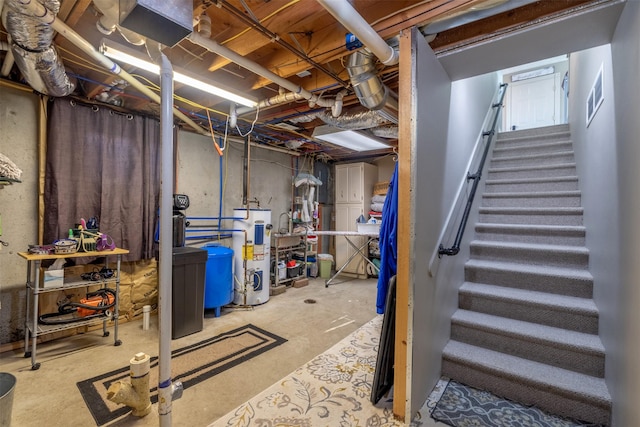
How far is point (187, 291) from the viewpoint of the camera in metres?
3.14

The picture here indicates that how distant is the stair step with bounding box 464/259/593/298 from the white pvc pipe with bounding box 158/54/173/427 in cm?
254

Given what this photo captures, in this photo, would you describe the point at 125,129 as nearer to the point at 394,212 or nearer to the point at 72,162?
the point at 72,162

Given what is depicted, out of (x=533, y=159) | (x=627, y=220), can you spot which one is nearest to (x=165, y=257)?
(x=627, y=220)

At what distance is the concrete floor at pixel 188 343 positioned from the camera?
1909mm

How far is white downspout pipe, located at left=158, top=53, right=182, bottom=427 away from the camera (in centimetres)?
131

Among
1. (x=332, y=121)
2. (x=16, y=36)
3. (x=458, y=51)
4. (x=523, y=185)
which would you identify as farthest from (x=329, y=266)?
(x=16, y=36)

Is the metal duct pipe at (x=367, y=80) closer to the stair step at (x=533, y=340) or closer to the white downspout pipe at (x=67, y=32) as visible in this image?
the white downspout pipe at (x=67, y=32)

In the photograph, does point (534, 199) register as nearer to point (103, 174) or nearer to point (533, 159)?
point (533, 159)

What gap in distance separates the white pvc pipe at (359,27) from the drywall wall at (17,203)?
3.25m

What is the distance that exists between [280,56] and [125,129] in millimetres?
2120

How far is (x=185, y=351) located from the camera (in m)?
2.75

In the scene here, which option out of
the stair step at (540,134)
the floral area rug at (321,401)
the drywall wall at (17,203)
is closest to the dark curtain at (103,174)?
the drywall wall at (17,203)

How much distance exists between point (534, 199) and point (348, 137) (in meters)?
2.39

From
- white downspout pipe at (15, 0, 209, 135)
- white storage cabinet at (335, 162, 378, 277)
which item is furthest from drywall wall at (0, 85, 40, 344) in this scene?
white storage cabinet at (335, 162, 378, 277)
